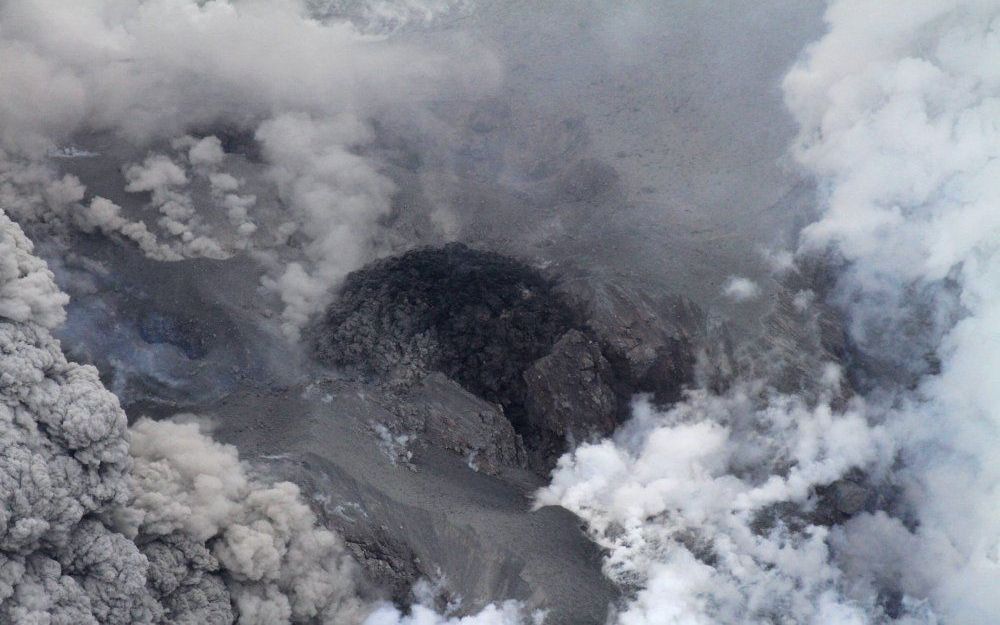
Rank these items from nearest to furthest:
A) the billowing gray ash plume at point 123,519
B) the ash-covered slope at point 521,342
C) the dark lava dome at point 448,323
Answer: the billowing gray ash plume at point 123,519 < the dark lava dome at point 448,323 < the ash-covered slope at point 521,342

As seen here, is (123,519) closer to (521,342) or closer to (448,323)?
(448,323)

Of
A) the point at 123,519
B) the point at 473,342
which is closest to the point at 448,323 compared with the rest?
the point at 473,342

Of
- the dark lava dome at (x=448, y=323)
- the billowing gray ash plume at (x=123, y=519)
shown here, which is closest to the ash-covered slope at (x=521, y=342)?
the dark lava dome at (x=448, y=323)

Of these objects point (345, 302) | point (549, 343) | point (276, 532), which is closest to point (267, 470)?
point (276, 532)

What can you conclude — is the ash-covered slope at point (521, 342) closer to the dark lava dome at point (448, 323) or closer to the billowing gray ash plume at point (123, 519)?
the dark lava dome at point (448, 323)

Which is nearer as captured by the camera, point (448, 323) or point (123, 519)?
point (123, 519)

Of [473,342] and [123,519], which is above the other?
[473,342]

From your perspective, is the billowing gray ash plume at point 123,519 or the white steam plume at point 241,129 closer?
the billowing gray ash plume at point 123,519

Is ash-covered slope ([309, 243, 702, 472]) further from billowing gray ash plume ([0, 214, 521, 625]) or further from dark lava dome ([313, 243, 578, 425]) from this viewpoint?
billowing gray ash plume ([0, 214, 521, 625])

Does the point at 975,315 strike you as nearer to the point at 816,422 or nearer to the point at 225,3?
the point at 816,422
